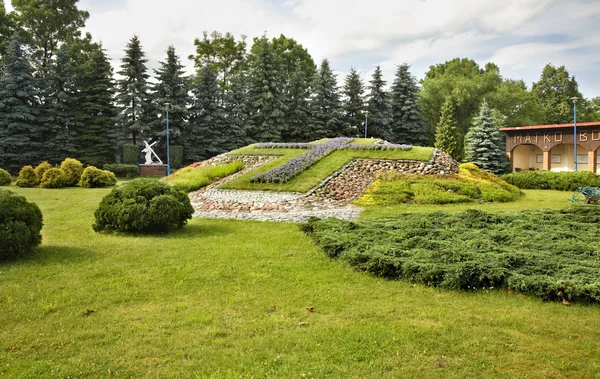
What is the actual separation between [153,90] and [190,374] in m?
32.3

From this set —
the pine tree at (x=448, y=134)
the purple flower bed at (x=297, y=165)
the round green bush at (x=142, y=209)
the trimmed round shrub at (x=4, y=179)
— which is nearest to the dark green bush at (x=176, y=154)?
the trimmed round shrub at (x=4, y=179)

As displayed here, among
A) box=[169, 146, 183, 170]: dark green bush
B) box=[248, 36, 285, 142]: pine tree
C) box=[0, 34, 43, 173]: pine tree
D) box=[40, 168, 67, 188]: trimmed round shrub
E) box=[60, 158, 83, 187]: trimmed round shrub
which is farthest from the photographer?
box=[248, 36, 285, 142]: pine tree

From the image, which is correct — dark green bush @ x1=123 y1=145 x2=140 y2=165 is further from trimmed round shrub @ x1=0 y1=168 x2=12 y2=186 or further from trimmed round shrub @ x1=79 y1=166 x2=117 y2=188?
trimmed round shrub @ x1=79 y1=166 x2=117 y2=188

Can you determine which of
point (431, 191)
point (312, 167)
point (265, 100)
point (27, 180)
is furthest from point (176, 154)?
point (431, 191)

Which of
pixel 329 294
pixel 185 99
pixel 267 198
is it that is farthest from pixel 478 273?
pixel 185 99

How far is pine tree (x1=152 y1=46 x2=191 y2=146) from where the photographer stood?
3200 cm

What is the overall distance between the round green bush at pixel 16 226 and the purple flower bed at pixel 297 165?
9872 millimetres

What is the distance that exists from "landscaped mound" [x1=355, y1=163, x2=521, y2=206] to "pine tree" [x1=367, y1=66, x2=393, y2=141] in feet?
66.9

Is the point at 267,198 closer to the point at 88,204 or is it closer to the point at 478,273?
the point at 88,204

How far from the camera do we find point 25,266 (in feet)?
19.1

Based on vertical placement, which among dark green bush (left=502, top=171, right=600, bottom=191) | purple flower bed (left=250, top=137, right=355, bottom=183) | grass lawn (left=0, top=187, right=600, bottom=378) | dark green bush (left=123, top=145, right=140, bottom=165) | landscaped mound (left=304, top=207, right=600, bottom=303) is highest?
dark green bush (left=123, top=145, right=140, bottom=165)

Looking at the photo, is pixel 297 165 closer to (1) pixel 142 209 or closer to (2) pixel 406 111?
(1) pixel 142 209

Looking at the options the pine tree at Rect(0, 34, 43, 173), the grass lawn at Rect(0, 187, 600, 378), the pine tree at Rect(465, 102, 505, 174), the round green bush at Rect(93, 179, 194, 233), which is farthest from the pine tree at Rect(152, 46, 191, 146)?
the grass lawn at Rect(0, 187, 600, 378)

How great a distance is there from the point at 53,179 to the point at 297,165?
10.5 metres
